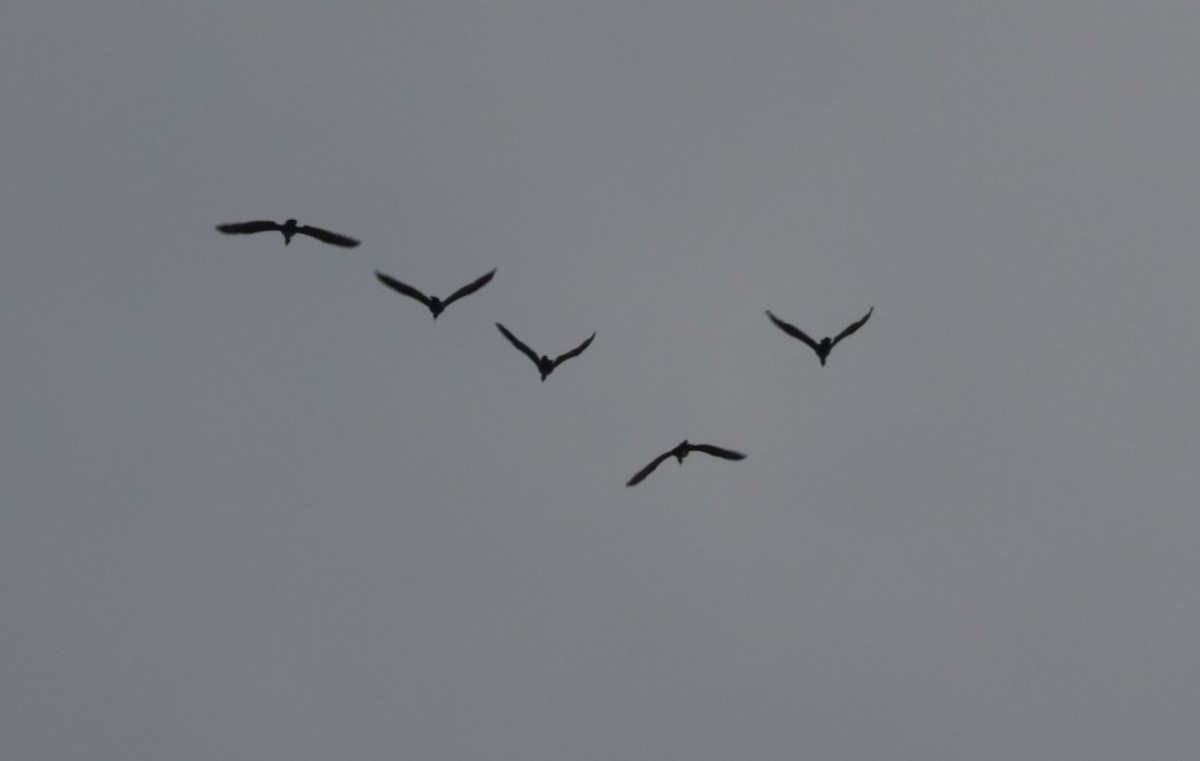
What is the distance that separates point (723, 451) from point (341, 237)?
1608cm

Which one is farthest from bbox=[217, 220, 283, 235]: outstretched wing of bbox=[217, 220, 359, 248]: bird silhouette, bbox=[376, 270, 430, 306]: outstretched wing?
bbox=[376, 270, 430, 306]: outstretched wing

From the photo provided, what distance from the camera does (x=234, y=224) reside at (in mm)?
45062

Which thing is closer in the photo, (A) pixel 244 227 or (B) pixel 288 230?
(A) pixel 244 227

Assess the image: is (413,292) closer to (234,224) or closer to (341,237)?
(341,237)

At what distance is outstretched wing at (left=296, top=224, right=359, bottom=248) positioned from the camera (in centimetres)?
4485

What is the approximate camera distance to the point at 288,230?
47.0m

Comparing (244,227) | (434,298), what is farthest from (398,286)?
(244,227)

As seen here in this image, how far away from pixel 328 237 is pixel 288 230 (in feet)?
6.12

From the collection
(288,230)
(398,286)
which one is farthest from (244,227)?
(398,286)

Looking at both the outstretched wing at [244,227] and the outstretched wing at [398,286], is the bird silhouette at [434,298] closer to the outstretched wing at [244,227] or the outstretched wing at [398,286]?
the outstretched wing at [398,286]

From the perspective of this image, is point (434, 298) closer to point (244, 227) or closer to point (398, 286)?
point (398, 286)

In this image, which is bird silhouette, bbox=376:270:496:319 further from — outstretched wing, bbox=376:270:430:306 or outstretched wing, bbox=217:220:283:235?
outstretched wing, bbox=217:220:283:235

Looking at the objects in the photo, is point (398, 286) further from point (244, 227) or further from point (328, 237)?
point (244, 227)

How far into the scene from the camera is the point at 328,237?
46.2 meters
